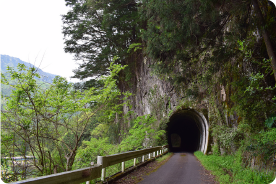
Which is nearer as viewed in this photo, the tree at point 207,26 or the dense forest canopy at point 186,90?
the dense forest canopy at point 186,90

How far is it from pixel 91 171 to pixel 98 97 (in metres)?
3.49

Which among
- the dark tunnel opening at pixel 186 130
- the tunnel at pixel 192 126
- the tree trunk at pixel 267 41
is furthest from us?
the dark tunnel opening at pixel 186 130

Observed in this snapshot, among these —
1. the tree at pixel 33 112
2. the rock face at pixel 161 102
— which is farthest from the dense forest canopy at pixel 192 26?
the rock face at pixel 161 102

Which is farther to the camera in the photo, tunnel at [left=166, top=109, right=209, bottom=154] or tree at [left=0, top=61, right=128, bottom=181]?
tunnel at [left=166, top=109, right=209, bottom=154]

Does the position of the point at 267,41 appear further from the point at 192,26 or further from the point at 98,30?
the point at 98,30

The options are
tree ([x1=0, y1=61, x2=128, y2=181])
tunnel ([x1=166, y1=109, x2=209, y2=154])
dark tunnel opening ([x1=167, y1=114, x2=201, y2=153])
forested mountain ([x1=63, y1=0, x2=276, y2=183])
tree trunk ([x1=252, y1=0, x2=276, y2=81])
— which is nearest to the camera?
tree trunk ([x1=252, y1=0, x2=276, y2=81])

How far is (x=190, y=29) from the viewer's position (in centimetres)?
578

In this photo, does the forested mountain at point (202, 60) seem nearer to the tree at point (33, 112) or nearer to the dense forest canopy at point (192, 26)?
the dense forest canopy at point (192, 26)

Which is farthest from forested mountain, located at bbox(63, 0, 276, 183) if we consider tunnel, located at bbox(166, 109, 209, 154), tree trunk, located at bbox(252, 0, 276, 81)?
tunnel, located at bbox(166, 109, 209, 154)

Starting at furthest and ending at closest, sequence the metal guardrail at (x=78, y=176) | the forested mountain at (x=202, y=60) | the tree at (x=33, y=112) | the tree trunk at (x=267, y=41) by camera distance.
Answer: the forested mountain at (x=202, y=60), the tree at (x=33, y=112), the tree trunk at (x=267, y=41), the metal guardrail at (x=78, y=176)

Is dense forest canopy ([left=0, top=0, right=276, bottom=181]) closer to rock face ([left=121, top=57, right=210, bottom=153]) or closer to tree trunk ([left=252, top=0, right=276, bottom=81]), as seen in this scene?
tree trunk ([left=252, top=0, right=276, bottom=81])

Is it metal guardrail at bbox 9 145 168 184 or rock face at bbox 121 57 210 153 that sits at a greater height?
rock face at bbox 121 57 210 153

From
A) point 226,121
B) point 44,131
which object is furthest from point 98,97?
point 226,121

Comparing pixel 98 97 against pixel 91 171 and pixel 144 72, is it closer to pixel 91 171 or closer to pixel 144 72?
pixel 91 171
